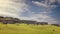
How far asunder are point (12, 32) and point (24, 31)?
0.22 m

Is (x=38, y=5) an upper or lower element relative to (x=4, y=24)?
upper

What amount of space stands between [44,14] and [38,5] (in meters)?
0.20

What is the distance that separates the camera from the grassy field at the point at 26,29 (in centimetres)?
300

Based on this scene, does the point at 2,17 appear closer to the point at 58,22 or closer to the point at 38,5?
the point at 38,5

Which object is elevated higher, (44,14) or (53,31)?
(44,14)

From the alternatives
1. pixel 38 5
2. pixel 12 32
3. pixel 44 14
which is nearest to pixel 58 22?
pixel 44 14

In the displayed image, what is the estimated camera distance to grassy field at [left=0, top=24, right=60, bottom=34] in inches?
118

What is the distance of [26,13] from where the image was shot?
3.09 m

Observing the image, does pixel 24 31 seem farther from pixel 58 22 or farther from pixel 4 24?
pixel 58 22

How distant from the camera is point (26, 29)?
303 cm

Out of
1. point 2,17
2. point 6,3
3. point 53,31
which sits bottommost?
point 53,31

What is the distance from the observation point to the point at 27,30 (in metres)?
3.02

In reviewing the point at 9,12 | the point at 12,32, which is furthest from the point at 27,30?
the point at 9,12

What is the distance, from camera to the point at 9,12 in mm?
3074
